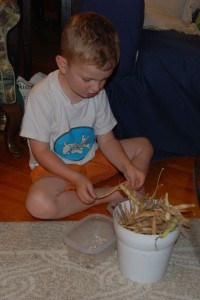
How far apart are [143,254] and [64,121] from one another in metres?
0.46

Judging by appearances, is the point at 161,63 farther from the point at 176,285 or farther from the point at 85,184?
the point at 176,285

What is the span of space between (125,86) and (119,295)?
0.77m

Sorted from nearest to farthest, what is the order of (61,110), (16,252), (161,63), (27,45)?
(16,252) < (61,110) < (161,63) < (27,45)

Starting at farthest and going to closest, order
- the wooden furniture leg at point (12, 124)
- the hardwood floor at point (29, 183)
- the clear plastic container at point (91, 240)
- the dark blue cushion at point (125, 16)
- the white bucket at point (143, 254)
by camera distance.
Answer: the wooden furniture leg at point (12, 124), the dark blue cushion at point (125, 16), the hardwood floor at point (29, 183), the clear plastic container at point (91, 240), the white bucket at point (143, 254)

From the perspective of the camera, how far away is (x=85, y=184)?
110cm

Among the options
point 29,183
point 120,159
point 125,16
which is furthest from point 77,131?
point 125,16

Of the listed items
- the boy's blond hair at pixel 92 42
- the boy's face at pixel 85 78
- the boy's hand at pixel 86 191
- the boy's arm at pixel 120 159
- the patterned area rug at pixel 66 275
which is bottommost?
the patterned area rug at pixel 66 275

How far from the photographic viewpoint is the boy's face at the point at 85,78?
108 centimetres

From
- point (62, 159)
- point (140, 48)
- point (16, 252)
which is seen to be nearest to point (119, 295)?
point (16, 252)

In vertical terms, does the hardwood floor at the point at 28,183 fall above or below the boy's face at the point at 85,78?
below

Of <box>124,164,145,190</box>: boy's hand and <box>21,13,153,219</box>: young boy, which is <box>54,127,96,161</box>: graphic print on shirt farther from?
<box>124,164,145,190</box>: boy's hand

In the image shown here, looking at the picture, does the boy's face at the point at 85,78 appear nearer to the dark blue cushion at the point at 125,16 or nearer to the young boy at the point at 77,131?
the young boy at the point at 77,131

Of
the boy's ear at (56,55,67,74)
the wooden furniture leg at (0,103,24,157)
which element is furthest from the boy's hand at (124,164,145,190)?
the wooden furniture leg at (0,103,24,157)

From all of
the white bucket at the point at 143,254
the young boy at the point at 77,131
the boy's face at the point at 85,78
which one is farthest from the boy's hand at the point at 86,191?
the boy's face at the point at 85,78
